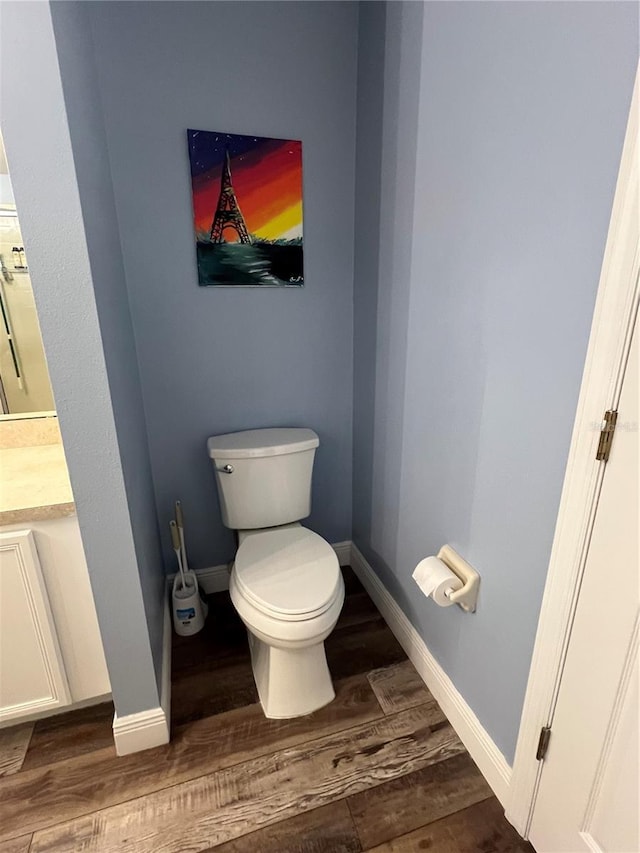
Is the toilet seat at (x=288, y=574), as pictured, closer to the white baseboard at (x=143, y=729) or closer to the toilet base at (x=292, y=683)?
the toilet base at (x=292, y=683)

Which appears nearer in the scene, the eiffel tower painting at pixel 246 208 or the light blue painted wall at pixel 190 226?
the light blue painted wall at pixel 190 226

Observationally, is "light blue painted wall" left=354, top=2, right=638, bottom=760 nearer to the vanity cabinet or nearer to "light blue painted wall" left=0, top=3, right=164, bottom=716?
"light blue painted wall" left=0, top=3, right=164, bottom=716

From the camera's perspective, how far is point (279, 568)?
5.02ft

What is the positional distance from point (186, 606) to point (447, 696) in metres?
1.04

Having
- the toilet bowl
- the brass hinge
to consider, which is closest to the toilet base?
the toilet bowl

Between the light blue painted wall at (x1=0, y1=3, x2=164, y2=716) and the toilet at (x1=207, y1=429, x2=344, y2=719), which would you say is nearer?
the light blue painted wall at (x1=0, y1=3, x2=164, y2=716)

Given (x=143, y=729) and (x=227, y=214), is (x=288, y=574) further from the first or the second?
(x=227, y=214)

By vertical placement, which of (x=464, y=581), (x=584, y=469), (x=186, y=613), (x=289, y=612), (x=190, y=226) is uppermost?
(x=190, y=226)

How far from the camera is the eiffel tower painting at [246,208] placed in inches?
61.8

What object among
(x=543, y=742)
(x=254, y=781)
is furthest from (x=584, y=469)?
(x=254, y=781)

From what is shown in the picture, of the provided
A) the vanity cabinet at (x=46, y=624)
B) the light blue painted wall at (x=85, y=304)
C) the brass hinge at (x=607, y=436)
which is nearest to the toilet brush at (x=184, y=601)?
the light blue painted wall at (x=85, y=304)

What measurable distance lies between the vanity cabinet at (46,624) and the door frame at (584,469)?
122 centimetres

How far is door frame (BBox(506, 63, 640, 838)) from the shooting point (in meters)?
0.73

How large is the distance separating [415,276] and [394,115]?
0.53 meters
